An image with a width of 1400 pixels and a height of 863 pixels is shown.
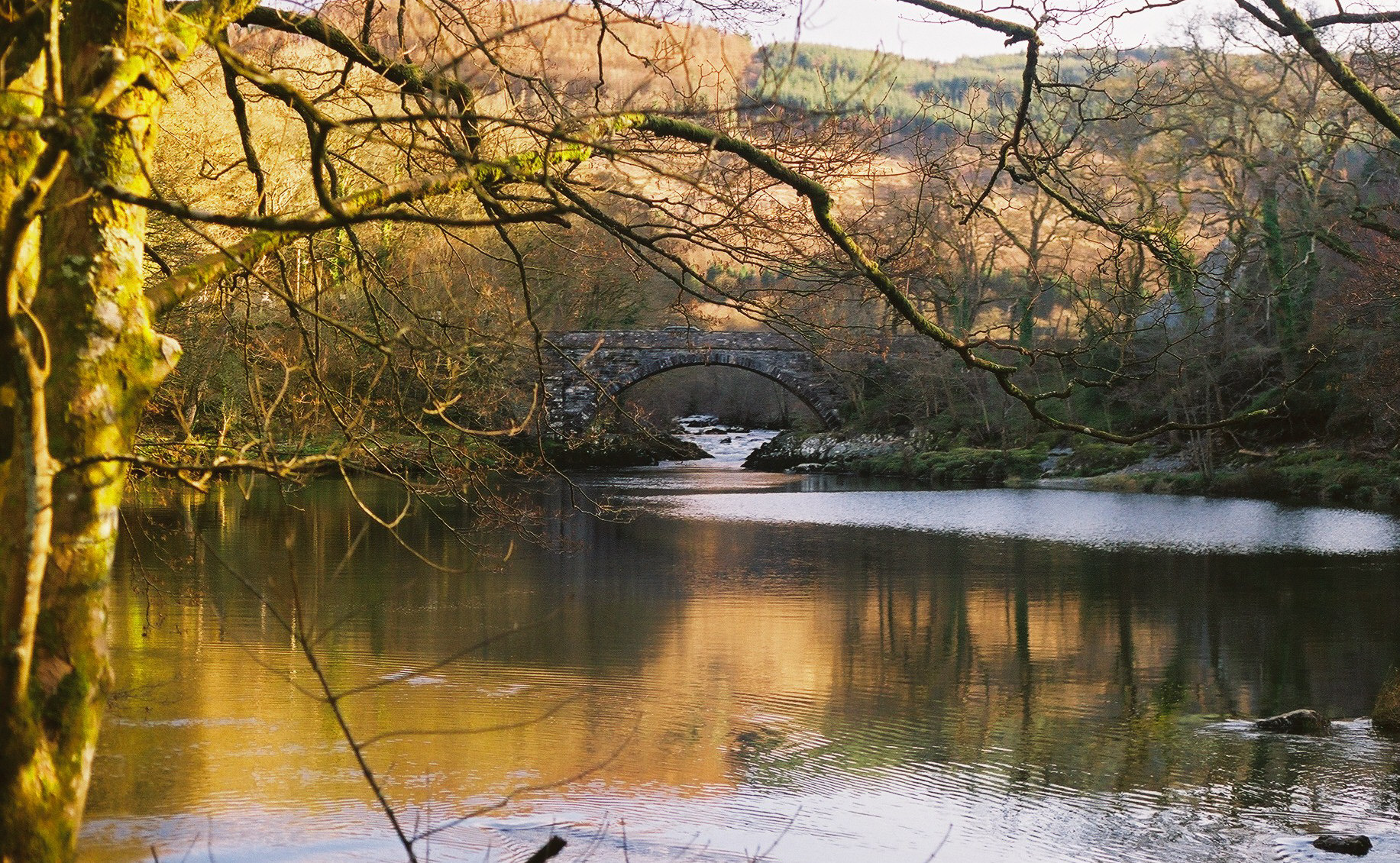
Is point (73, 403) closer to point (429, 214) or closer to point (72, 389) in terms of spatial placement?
point (72, 389)

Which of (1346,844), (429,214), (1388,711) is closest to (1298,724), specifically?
(1388,711)

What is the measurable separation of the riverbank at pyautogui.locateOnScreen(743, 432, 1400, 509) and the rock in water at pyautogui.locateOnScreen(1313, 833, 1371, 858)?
523 inches

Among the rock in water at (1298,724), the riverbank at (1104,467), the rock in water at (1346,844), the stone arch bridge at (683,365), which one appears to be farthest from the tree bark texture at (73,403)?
the stone arch bridge at (683,365)

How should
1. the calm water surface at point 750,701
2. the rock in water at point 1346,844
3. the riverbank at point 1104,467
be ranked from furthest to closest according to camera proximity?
the riverbank at point 1104,467
the calm water surface at point 750,701
the rock in water at point 1346,844

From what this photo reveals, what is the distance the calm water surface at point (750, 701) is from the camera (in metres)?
5.67

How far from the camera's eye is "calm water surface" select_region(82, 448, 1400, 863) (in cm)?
567

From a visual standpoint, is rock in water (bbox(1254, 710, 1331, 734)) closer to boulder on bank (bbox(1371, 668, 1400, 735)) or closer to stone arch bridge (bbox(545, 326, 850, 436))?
boulder on bank (bbox(1371, 668, 1400, 735))

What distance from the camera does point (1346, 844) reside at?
5387 mm

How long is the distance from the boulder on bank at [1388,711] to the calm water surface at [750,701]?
0.68 ft

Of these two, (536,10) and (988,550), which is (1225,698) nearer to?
(536,10)

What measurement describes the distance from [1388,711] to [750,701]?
144 inches

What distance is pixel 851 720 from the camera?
774cm

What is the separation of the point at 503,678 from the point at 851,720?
2.33 meters

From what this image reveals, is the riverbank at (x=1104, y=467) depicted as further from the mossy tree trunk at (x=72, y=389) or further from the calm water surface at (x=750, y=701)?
the mossy tree trunk at (x=72, y=389)
